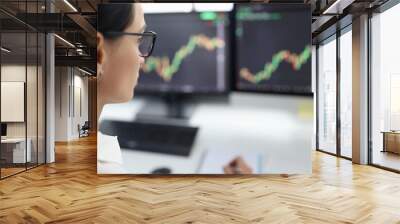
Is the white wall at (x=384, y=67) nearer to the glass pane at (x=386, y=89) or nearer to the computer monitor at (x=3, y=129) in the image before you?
the glass pane at (x=386, y=89)

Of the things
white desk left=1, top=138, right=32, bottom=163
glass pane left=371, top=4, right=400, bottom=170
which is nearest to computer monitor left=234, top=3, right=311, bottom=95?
glass pane left=371, top=4, right=400, bottom=170

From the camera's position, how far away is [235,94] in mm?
6336

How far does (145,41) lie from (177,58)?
23.0 inches

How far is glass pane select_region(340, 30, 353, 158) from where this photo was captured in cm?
905

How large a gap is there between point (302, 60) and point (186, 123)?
2.15m

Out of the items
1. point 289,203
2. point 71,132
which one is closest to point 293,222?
point 289,203

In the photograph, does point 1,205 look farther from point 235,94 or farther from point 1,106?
point 235,94

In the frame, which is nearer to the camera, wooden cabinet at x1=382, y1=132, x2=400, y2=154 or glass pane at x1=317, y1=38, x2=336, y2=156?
wooden cabinet at x1=382, y1=132, x2=400, y2=154

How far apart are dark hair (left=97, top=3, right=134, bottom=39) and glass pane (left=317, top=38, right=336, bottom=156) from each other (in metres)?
6.01

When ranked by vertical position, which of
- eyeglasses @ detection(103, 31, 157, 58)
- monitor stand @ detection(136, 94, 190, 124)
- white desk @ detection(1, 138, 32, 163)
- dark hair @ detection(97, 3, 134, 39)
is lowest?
white desk @ detection(1, 138, 32, 163)

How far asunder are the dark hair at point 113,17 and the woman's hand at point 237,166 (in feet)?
9.16

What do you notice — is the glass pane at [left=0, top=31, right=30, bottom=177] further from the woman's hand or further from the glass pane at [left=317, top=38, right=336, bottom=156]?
the glass pane at [left=317, top=38, right=336, bottom=156]

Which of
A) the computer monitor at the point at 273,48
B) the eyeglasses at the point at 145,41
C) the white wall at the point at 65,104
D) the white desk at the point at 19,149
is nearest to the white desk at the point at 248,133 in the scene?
the computer monitor at the point at 273,48

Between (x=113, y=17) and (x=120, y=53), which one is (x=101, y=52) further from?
(x=113, y=17)
